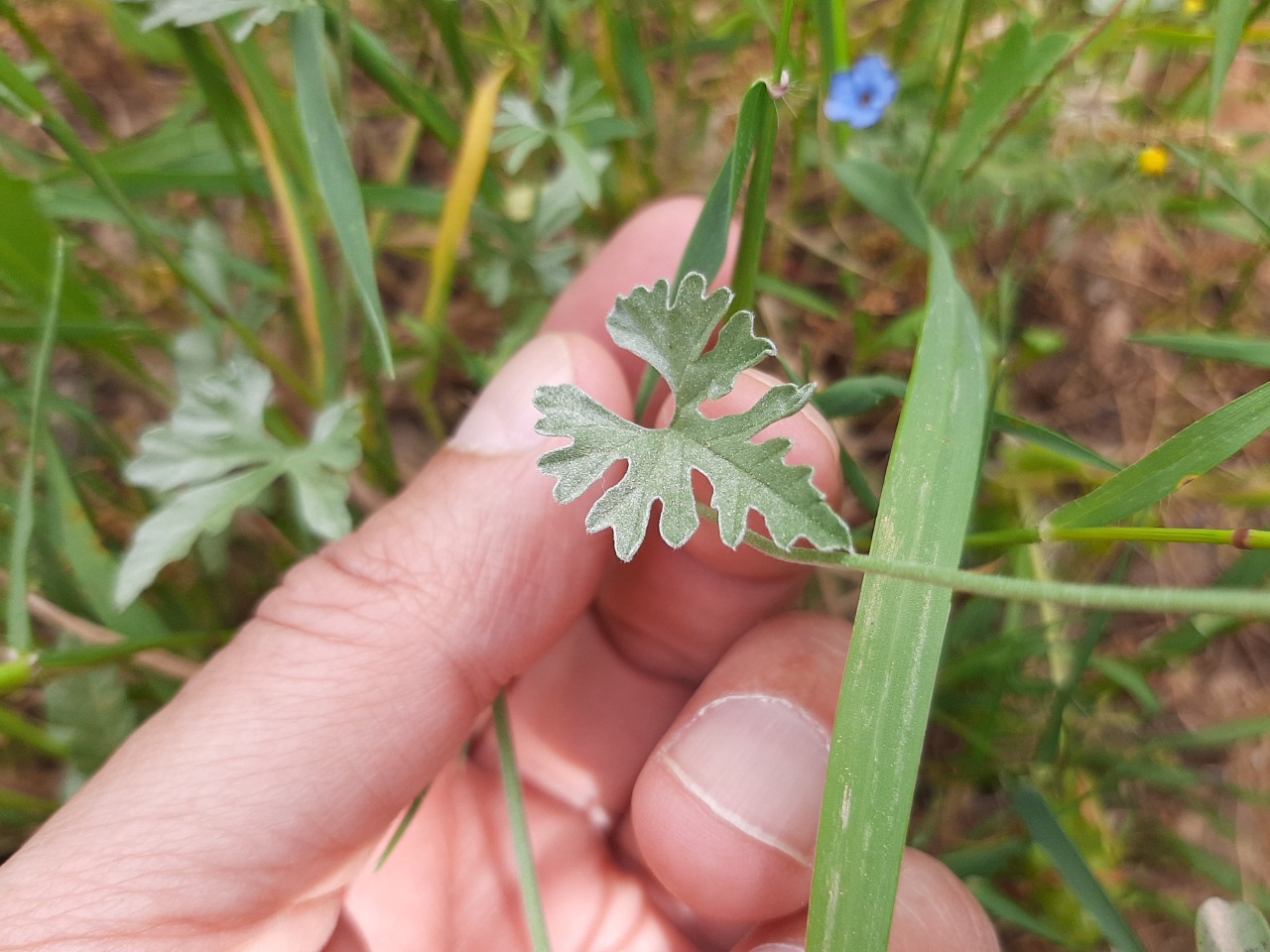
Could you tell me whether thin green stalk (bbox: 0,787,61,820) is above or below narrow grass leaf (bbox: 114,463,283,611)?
below

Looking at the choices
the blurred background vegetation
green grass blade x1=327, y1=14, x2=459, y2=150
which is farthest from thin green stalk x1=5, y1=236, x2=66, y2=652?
green grass blade x1=327, y1=14, x2=459, y2=150

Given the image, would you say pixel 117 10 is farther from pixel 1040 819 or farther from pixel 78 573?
pixel 1040 819

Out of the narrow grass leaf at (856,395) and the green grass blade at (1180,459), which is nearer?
the green grass blade at (1180,459)

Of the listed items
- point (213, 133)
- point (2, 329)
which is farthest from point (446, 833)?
point (213, 133)

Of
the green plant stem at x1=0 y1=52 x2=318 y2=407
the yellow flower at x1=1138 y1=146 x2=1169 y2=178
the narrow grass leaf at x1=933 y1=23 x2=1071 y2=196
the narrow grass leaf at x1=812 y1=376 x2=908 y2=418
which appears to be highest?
the yellow flower at x1=1138 y1=146 x2=1169 y2=178

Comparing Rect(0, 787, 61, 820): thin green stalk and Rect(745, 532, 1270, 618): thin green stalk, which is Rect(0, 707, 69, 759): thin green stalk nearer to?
Rect(0, 787, 61, 820): thin green stalk

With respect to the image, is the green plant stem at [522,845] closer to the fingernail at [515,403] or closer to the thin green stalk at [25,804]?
the fingernail at [515,403]

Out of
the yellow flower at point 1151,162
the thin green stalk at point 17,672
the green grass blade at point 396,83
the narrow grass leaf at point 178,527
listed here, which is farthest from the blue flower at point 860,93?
the thin green stalk at point 17,672

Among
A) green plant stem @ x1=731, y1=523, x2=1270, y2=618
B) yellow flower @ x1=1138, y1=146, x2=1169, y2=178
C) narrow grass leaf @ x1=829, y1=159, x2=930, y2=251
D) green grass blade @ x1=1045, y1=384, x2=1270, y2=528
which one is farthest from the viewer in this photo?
yellow flower @ x1=1138, y1=146, x2=1169, y2=178
